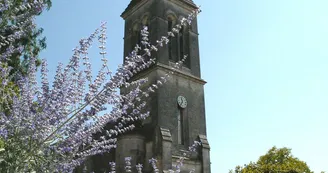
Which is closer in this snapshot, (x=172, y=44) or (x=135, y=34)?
(x=172, y=44)

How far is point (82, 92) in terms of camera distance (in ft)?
14.8

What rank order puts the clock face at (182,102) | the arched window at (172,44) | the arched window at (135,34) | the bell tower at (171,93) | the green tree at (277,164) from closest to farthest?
the bell tower at (171,93), the clock face at (182,102), the arched window at (172,44), the arched window at (135,34), the green tree at (277,164)

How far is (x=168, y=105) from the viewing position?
682 inches

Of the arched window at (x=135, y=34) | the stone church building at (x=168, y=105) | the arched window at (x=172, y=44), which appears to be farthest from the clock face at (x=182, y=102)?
the arched window at (x=135, y=34)

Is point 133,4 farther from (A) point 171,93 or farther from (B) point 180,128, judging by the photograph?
(B) point 180,128

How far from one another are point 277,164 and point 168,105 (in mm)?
15270

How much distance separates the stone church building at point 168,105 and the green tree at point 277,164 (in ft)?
29.3

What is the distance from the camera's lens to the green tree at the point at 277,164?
2416cm

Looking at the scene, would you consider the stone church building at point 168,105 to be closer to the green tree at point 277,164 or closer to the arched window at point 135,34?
the arched window at point 135,34

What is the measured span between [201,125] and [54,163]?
15.1m

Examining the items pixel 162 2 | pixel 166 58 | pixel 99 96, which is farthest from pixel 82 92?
pixel 162 2

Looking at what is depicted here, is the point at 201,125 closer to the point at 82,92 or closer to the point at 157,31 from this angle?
the point at 157,31

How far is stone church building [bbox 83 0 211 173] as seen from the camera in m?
16.0

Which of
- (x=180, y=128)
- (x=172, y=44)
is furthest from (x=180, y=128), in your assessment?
(x=172, y=44)
